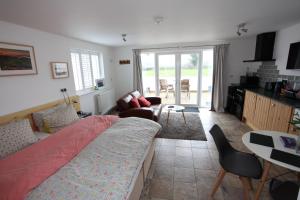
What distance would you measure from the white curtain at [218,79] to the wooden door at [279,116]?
80.8 inches

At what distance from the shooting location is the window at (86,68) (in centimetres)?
409

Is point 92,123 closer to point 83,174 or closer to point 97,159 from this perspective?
point 97,159

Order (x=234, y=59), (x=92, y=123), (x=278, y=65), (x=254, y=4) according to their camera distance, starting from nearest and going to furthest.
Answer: (x=254, y=4) → (x=92, y=123) → (x=278, y=65) → (x=234, y=59)

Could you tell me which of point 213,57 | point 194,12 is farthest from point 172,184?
point 213,57

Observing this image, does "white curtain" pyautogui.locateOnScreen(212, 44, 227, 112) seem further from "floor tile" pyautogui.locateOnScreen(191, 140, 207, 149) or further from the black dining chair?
the black dining chair

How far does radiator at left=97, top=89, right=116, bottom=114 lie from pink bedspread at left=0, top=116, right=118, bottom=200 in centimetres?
248

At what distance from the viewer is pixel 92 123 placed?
2.47 metres

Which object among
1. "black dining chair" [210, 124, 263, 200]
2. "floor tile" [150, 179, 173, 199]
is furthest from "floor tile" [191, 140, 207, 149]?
"floor tile" [150, 179, 173, 199]

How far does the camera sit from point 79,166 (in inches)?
57.5

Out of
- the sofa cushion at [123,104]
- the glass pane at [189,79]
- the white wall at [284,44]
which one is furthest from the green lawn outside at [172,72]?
the sofa cushion at [123,104]

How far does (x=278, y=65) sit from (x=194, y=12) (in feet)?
9.76

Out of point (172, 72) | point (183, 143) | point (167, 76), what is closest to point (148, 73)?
point (167, 76)

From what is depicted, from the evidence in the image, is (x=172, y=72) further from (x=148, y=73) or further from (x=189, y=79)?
(x=148, y=73)

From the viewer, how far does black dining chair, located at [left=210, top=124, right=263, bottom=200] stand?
1641 mm
